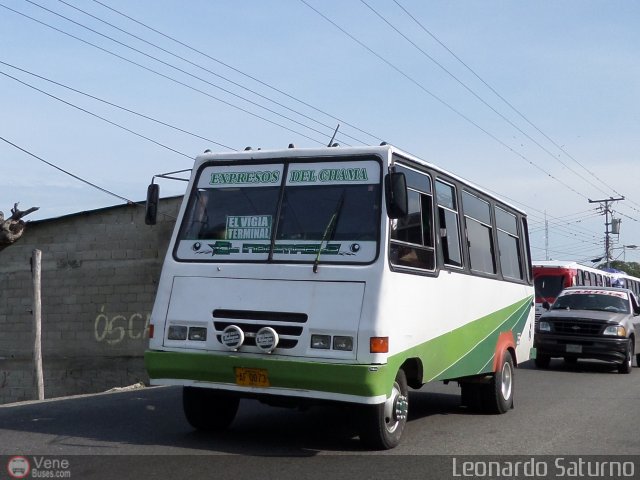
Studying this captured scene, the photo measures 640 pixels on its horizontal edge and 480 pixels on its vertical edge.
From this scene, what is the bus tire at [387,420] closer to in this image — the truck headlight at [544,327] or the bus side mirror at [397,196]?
the bus side mirror at [397,196]

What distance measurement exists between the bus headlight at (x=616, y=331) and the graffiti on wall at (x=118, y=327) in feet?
32.9

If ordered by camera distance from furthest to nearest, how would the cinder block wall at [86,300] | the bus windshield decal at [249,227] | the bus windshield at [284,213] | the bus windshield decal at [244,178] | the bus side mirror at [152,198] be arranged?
1. the cinder block wall at [86,300]
2. the bus side mirror at [152,198]
3. the bus windshield decal at [244,178]
4. the bus windshield decal at [249,227]
5. the bus windshield at [284,213]

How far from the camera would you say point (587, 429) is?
10.1 m

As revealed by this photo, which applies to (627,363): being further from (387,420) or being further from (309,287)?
(309,287)

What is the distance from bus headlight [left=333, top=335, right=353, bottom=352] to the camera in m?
7.84

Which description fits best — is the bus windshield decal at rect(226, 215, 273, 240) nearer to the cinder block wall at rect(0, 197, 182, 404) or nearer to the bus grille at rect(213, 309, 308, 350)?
the bus grille at rect(213, 309, 308, 350)

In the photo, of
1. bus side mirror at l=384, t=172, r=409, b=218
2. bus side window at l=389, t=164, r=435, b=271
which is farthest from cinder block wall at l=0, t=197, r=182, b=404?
bus side mirror at l=384, t=172, r=409, b=218

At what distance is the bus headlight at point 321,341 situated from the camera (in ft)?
26.0

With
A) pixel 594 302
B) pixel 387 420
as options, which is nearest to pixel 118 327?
pixel 594 302

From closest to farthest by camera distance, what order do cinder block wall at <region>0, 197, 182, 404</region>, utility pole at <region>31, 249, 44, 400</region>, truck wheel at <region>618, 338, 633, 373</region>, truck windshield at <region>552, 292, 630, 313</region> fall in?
utility pole at <region>31, 249, 44, 400</region>
truck wheel at <region>618, 338, 633, 373</region>
cinder block wall at <region>0, 197, 182, 404</region>
truck windshield at <region>552, 292, 630, 313</region>

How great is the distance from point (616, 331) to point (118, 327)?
35.8ft

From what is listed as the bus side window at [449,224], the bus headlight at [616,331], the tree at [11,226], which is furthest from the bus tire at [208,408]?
the bus headlight at [616,331]

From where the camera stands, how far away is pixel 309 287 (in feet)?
26.8

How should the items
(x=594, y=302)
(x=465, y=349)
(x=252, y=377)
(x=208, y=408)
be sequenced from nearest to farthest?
(x=252, y=377), (x=208, y=408), (x=465, y=349), (x=594, y=302)
